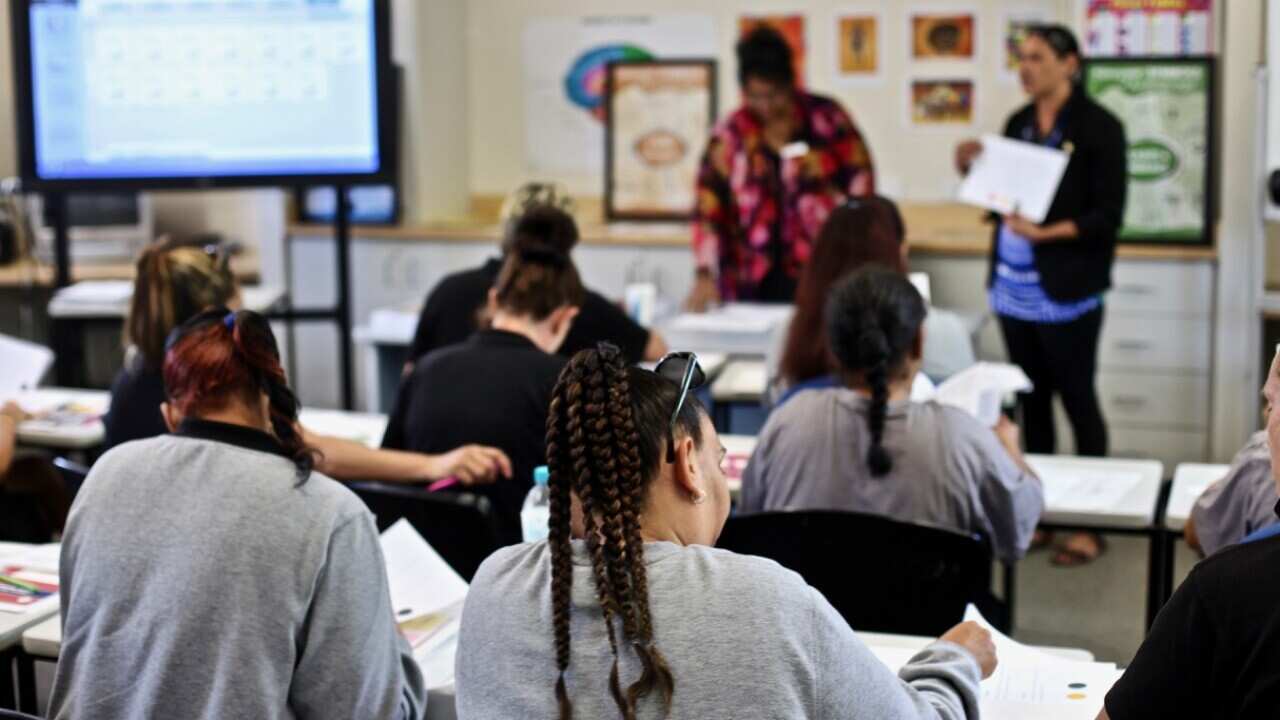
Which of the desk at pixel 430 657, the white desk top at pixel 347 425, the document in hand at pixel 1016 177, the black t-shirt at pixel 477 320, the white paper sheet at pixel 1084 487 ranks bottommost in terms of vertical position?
the desk at pixel 430 657

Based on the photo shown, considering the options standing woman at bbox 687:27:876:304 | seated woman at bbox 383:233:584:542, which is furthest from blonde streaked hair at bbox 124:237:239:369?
standing woman at bbox 687:27:876:304

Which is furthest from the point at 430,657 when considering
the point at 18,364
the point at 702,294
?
the point at 702,294

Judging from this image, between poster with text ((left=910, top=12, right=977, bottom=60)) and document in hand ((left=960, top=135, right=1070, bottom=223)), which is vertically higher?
poster with text ((left=910, top=12, right=977, bottom=60))

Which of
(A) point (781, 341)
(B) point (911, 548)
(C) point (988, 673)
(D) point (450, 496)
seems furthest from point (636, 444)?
(A) point (781, 341)

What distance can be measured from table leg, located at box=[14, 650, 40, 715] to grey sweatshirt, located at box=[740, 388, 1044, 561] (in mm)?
1218

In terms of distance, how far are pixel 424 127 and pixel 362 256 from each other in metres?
0.60

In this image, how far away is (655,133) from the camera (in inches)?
263

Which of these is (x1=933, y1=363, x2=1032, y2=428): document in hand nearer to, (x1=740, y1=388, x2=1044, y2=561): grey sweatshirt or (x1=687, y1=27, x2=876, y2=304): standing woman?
(x1=740, y1=388, x2=1044, y2=561): grey sweatshirt

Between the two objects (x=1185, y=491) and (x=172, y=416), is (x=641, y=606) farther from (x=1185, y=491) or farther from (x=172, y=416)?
(x=1185, y=491)

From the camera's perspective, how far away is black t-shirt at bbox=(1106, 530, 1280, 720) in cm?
139

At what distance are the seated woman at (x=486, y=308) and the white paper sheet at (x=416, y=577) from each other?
1097 mm

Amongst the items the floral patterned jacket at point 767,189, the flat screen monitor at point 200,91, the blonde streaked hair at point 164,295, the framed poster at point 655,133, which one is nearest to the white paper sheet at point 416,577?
the blonde streaked hair at point 164,295

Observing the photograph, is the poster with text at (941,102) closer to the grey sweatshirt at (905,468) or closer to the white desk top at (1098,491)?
the white desk top at (1098,491)

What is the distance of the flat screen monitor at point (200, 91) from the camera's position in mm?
4895
